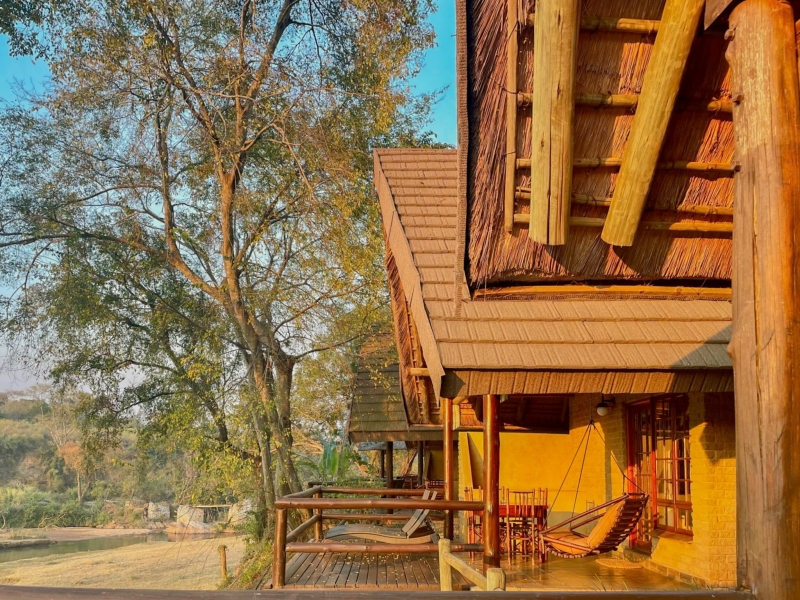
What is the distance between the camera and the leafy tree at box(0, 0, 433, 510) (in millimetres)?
13594

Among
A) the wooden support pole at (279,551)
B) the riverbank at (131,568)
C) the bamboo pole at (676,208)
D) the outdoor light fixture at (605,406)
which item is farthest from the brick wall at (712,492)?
the riverbank at (131,568)

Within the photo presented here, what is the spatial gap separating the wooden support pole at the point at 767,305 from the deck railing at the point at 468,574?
1.04 metres

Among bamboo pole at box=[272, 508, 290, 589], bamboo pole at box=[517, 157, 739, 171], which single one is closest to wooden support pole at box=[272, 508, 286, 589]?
bamboo pole at box=[272, 508, 290, 589]

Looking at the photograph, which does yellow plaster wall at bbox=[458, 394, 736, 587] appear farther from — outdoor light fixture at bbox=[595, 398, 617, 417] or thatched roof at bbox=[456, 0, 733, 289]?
thatched roof at bbox=[456, 0, 733, 289]

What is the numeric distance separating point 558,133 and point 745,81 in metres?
1.05

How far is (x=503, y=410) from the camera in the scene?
32.6ft

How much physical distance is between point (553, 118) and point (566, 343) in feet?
5.09

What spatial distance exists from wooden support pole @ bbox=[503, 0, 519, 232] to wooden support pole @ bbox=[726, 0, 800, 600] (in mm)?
1239

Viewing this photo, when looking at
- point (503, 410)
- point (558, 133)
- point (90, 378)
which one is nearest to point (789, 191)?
point (558, 133)

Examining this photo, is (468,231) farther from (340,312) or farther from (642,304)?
(340,312)

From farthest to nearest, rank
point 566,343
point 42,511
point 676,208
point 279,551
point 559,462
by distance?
point 42,511
point 559,462
point 279,551
point 566,343
point 676,208

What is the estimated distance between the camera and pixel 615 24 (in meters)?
3.29

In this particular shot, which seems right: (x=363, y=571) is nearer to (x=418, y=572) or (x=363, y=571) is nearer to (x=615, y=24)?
(x=418, y=572)

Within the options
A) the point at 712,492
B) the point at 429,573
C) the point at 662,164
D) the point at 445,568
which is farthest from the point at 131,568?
the point at 662,164
